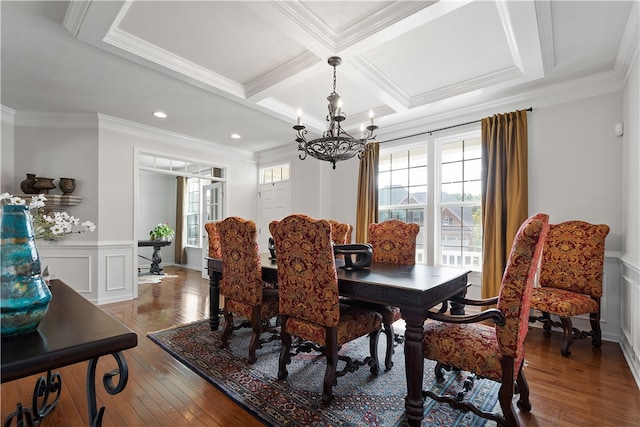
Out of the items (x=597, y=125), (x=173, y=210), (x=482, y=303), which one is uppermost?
(x=597, y=125)

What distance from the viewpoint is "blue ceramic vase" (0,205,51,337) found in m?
0.90

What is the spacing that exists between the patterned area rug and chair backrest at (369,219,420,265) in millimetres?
847

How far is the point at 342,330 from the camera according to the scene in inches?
79.0

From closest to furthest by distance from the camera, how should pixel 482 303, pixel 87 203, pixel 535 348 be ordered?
pixel 482 303 → pixel 535 348 → pixel 87 203

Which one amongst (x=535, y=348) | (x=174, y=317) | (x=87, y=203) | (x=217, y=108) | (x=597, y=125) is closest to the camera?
(x=535, y=348)

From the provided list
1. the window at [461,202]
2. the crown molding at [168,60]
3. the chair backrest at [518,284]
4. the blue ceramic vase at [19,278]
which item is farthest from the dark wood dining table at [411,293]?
the crown molding at [168,60]

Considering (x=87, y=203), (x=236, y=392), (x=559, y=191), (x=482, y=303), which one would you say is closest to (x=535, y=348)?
(x=482, y=303)

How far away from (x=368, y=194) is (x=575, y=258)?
2.58 meters

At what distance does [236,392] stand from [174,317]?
2038 millimetres

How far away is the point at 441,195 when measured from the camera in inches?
169

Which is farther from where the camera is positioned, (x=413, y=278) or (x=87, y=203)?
(x=87, y=203)

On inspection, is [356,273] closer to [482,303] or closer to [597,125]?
[482,303]

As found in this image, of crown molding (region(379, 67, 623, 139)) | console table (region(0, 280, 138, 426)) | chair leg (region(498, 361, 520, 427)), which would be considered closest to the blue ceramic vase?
console table (region(0, 280, 138, 426))

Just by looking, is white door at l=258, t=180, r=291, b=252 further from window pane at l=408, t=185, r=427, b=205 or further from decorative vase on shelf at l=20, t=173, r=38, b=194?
decorative vase on shelf at l=20, t=173, r=38, b=194
